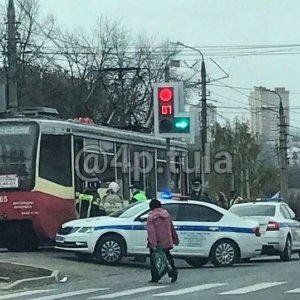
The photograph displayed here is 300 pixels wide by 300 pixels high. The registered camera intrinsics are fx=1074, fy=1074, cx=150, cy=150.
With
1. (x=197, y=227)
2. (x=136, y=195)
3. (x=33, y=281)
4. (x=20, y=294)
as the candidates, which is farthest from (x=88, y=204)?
(x=20, y=294)

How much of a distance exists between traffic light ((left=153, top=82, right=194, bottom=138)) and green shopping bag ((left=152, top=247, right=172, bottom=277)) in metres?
4.55

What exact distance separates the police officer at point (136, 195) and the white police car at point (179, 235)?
9.94ft

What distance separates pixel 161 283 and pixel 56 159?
24.4ft

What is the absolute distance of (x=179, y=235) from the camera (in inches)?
964

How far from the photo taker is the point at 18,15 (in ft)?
193

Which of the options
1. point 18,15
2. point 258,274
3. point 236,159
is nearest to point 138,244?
point 258,274

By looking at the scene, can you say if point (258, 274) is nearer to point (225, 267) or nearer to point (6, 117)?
point (225, 267)

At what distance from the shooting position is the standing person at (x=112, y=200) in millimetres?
28297

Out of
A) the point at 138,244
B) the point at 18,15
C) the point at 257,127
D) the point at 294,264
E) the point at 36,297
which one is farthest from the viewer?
the point at 257,127

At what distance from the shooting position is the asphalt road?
17719mm

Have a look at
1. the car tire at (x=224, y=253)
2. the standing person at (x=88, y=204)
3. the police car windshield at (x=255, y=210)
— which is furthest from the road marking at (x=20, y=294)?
the police car windshield at (x=255, y=210)

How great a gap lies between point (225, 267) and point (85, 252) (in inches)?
129

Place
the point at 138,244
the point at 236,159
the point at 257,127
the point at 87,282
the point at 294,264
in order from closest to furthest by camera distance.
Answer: the point at 87,282
the point at 138,244
the point at 294,264
the point at 236,159
the point at 257,127

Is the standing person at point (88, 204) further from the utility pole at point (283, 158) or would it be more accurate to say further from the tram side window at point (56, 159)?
the utility pole at point (283, 158)
